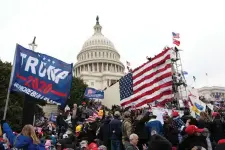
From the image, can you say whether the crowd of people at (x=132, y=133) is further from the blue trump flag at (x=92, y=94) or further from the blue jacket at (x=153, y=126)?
the blue trump flag at (x=92, y=94)

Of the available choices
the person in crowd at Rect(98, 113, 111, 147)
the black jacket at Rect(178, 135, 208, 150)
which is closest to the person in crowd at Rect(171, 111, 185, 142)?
the person in crowd at Rect(98, 113, 111, 147)

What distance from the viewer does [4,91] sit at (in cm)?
3375

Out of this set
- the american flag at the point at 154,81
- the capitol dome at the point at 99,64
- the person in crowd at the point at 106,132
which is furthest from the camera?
the capitol dome at the point at 99,64

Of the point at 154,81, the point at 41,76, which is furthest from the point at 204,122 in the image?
the point at 154,81

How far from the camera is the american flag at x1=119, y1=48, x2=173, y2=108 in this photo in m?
14.0

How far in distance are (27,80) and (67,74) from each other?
3.42ft

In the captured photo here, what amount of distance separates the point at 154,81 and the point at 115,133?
6.56 meters

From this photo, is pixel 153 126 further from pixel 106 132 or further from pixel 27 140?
pixel 27 140

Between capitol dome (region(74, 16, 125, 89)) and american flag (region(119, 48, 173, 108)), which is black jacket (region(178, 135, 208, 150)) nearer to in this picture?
american flag (region(119, 48, 173, 108))

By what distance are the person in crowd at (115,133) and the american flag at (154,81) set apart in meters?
5.10

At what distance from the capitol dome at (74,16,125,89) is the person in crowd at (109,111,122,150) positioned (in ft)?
255

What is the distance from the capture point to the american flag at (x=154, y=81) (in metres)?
14.0

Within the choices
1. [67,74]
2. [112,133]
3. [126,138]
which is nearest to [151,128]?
[126,138]

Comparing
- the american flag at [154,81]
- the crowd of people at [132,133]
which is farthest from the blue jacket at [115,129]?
the american flag at [154,81]
